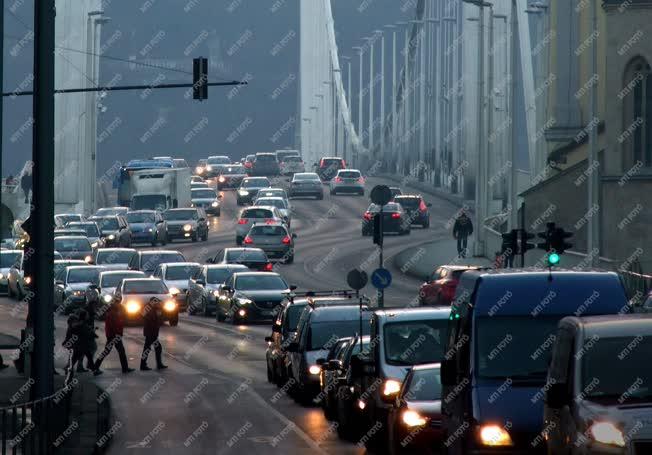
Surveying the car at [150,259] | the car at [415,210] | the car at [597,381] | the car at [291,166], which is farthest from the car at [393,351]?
the car at [291,166]

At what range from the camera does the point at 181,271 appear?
5475cm

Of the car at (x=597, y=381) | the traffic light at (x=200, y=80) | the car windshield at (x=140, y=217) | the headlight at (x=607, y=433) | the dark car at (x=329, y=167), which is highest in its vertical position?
the traffic light at (x=200, y=80)

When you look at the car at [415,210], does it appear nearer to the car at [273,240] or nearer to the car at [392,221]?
the car at [392,221]

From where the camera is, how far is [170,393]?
29.8m

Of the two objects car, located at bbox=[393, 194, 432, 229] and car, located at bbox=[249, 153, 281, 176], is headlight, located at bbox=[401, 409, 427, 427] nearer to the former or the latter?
car, located at bbox=[393, 194, 432, 229]

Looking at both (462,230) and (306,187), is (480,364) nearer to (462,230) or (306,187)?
(462,230)

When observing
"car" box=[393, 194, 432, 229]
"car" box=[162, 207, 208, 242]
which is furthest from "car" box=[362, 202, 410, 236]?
"car" box=[162, 207, 208, 242]

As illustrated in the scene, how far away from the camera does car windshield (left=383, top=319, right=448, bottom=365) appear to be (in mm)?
20547

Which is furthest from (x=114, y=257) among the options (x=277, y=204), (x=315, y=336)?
(x=315, y=336)

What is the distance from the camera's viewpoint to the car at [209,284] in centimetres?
5116

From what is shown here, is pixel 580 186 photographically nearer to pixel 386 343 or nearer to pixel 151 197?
pixel 151 197

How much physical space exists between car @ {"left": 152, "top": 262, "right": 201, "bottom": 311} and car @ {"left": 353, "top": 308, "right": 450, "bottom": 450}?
33.0m

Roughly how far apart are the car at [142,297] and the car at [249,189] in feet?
161

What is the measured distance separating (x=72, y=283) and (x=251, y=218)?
2217 cm
